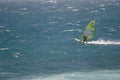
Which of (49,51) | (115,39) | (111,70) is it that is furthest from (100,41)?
(111,70)

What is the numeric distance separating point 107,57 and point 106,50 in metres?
8.51

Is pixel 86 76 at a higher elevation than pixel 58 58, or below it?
higher

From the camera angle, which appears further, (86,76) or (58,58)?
(58,58)

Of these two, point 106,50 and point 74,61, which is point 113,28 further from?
point 74,61

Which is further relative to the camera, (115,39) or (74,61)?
(115,39)

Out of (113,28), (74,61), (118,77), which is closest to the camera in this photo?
(118,77)

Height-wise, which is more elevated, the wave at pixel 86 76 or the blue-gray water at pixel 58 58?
the wave at pixel 86 76

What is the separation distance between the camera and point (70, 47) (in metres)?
102

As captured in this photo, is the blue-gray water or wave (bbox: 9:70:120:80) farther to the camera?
the blue-gray water

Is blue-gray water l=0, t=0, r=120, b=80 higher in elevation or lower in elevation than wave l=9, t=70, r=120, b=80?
lower

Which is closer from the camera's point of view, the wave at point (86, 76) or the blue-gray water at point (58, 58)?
the wave at point (86, 76)

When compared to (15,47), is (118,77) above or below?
above

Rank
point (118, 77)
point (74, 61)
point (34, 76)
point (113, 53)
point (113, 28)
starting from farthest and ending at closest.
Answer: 1. point (113, 28)
2. point (113, 53)
3. point (74, 61)
4. point (34, 76)
5. point (118, 77)

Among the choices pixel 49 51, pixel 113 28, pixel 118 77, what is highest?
pixel 118 77
